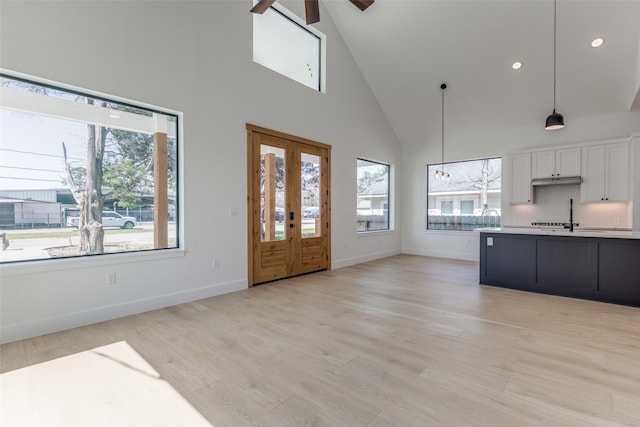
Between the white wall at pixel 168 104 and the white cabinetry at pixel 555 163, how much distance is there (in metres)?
4.47

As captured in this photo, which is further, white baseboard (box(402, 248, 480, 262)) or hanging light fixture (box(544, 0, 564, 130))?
white baseboard (box(402, 248, 480, 262))

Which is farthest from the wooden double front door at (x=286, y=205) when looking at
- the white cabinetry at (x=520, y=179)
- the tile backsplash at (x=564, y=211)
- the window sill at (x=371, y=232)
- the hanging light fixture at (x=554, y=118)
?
the tile backsplash at (x=564, y=211)

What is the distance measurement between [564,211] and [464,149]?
8.02ft

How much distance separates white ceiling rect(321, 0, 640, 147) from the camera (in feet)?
15.5

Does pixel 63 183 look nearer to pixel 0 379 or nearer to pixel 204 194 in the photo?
pixel 204 194

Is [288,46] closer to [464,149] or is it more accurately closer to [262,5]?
[262,5]

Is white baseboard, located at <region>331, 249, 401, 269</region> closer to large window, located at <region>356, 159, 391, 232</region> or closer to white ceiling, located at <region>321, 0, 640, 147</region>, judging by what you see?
large window, located at <region>356, 159, 391, 232</region>

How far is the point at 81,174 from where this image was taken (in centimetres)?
334

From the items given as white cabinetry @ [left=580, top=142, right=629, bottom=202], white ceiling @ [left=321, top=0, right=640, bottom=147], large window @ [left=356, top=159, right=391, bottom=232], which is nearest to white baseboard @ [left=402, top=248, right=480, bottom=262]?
large window @ [left=356, top=159, right=391, bottom=232]

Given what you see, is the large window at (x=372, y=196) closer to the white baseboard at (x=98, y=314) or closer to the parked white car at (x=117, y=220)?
the white baseboard at (x=98, y=314)

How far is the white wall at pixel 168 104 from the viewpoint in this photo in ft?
9.55

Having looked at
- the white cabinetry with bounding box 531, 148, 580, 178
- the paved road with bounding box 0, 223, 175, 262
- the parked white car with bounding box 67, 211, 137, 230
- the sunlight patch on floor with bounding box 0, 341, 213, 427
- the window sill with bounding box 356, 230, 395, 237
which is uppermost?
the white cabinetry with bounding box 531, 148, 580, 178

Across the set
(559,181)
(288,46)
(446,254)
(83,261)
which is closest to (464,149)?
(559,181)

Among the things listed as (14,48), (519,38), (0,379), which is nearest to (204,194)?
(14,48)
